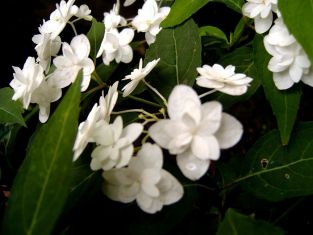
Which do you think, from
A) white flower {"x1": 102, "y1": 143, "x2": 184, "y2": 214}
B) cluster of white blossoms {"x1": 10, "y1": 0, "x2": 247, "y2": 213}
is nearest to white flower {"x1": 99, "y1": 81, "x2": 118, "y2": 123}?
cluster of white blossoms {"x1": 10, "y1": 0, "x2": 247, "y2": 213}

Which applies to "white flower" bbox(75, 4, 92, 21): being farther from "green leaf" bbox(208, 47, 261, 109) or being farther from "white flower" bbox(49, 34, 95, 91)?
"green leaf" bbox(208, 47, 261, 109)

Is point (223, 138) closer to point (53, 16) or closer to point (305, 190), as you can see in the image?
point (305, 190)

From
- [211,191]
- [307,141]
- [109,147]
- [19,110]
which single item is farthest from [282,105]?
[19,110]

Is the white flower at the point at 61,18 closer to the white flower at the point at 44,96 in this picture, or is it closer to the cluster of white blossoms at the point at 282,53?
the white flower at the point at 44,96

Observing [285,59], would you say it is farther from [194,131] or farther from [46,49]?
[46,49]

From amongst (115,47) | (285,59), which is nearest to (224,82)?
(285,59)

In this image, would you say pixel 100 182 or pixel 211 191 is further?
pixel 211 191
